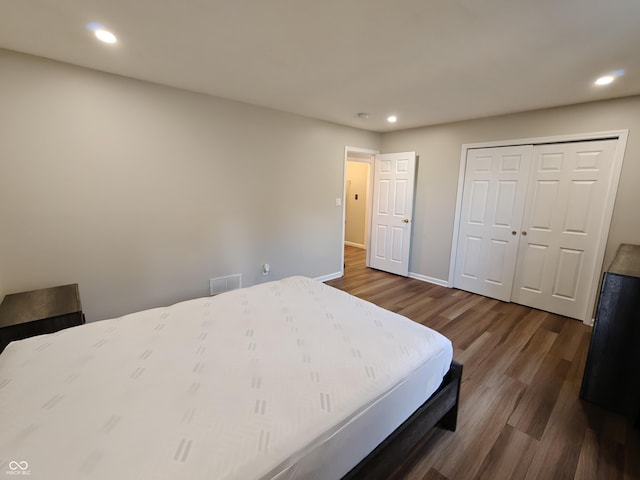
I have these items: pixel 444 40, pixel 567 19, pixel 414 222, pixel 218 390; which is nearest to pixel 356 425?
pixel 218 390

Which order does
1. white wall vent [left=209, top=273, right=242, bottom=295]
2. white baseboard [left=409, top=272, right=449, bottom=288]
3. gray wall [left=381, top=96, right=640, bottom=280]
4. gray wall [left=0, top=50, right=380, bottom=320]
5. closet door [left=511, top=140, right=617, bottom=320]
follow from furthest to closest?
1. white baseboard [left=409, top=272, right=449, bottom=288]
2. white wall vent [left=209, top=273, right=242, bottom=295]
3. closet door [left=511, top=140, right=617, bottom=320]
4. gray wall [left=381, top=96, right=640, bottom=280]
5. gray wall [left=0, top=50, right=380, bottom=320]

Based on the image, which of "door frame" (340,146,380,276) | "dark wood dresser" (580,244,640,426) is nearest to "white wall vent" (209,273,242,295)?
"door frame" (340,146,380,276)

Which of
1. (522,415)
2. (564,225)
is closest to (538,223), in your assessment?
(564,225)

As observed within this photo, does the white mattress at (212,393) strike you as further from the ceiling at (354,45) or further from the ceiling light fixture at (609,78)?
the ceiling light fixture at (609,78)

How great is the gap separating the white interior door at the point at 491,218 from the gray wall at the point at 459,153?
184mm

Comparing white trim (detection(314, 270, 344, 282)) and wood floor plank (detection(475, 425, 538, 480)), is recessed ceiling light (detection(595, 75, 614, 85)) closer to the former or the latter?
wood floor plank (detection(475, 425, 538, 480))

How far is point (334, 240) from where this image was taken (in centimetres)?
434

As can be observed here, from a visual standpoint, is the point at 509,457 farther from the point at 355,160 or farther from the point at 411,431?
the point at 355,160

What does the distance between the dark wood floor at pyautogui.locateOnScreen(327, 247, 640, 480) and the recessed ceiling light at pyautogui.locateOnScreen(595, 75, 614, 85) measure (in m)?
2.37

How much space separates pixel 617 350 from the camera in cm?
181

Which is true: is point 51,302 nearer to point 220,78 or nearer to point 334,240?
point 220,78

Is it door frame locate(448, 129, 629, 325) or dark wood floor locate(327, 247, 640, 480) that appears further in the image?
door frame locate(448, 129, 629, 325)

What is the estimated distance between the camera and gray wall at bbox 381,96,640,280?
2.73m

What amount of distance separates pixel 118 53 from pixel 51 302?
194 cm
